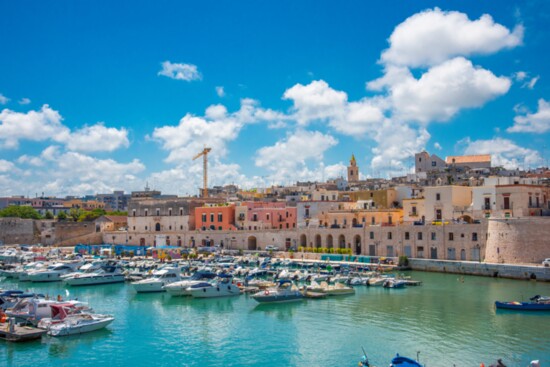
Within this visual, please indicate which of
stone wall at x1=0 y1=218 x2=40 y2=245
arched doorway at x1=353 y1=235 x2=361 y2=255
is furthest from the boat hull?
stone wall at x1=0 y1=218 x2=40 y2=245

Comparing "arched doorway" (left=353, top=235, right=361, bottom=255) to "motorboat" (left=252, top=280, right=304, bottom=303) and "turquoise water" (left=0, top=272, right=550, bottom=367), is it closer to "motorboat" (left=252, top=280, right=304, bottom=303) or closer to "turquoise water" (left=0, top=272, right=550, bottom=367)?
"turquoise water" (left=0, top=272, right=550, bottom=367)

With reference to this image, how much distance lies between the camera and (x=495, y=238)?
4306 cm

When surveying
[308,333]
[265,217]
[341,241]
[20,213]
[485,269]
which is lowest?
[308,333]

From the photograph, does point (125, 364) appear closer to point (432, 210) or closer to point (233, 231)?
point (432, 210)

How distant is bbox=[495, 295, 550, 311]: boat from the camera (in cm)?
2848

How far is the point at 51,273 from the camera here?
4534 cm

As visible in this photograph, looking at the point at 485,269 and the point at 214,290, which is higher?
the point at 485,269

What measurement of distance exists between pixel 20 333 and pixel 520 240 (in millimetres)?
34980

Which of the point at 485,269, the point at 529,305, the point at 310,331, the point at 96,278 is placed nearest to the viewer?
the point at 310,331

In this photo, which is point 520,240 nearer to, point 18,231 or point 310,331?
point 310,331

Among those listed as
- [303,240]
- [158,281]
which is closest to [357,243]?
[303,240]

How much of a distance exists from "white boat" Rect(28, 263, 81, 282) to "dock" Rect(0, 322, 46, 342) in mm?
21429

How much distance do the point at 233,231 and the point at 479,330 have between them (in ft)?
135

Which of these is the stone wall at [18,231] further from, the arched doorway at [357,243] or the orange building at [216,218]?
the arched doorway at [357,243]
